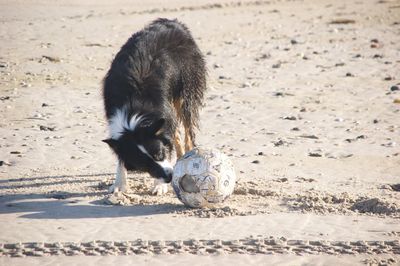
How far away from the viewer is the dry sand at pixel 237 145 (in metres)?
7.27

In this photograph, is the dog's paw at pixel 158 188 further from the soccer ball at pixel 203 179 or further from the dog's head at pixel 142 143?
the soccer ball at pixel 203 179

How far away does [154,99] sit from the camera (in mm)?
8828

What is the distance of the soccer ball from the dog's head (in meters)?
0.34

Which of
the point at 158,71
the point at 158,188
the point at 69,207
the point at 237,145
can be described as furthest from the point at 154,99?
the point at 237,145

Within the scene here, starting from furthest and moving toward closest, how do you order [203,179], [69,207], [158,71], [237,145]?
1. [237,145]
2. [158,71]
3. [69,207]
4. [203,179]

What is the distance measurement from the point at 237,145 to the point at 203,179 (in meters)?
3.42

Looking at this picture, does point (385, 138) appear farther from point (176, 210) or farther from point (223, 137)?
point (176, 210)

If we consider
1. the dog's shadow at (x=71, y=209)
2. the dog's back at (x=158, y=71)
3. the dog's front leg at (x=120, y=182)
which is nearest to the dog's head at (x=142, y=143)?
the dog's back at (x=158, y=71)

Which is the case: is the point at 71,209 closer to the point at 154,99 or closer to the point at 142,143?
the point at 142,143

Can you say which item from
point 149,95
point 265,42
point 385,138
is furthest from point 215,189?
point 265,42

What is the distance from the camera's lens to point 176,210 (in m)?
8.27

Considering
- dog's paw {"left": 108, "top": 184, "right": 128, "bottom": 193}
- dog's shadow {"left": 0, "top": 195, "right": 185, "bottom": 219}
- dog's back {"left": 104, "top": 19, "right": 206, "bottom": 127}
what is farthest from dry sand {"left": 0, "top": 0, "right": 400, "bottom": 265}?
dog's back {"left": 104, "top": 19, "right": 206, "bottom": 127}

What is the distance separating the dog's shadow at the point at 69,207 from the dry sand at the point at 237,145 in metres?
0.02

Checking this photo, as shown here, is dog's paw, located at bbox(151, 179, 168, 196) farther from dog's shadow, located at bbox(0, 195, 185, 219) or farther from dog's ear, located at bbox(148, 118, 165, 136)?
dog's ear, located at bbox(148, 118, 165, 136)
